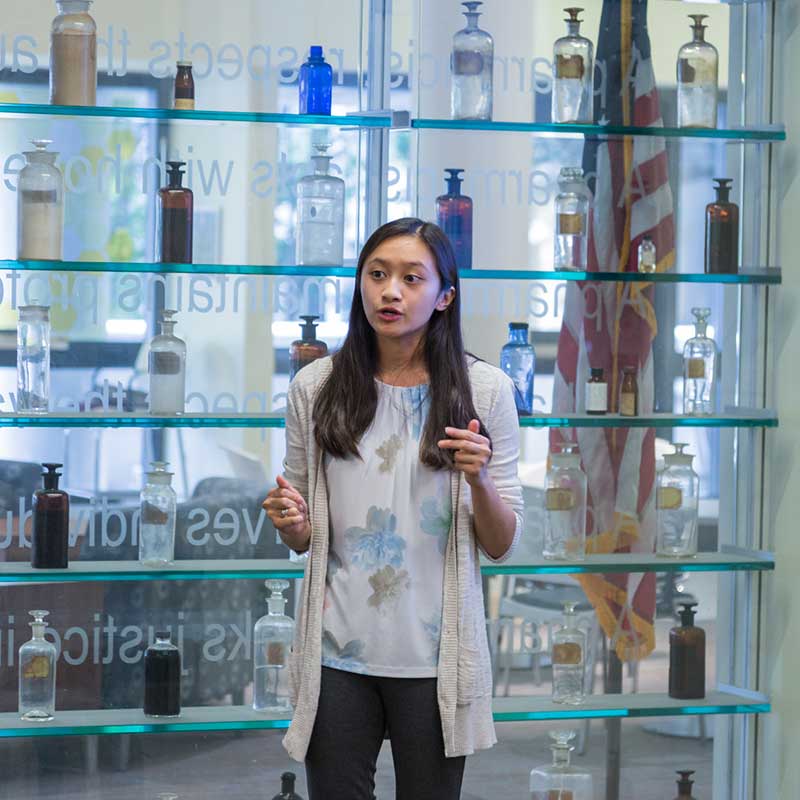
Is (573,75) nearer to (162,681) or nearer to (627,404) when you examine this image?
(627,404)

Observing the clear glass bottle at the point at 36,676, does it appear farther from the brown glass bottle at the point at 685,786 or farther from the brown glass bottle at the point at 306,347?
the brown glass bottle at the point at 685,786

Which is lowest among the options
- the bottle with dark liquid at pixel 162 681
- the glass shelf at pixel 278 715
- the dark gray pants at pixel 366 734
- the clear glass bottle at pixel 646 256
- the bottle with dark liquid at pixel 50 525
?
the glass shelf at pixel 278 715

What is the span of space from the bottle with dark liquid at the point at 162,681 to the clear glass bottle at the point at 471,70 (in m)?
1.36

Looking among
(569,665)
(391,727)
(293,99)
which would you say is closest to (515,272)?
(293,99)

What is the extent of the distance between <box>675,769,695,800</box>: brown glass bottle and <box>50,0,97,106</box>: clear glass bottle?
2057 mm

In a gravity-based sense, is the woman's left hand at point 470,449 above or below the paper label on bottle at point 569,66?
below

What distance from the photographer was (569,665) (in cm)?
329

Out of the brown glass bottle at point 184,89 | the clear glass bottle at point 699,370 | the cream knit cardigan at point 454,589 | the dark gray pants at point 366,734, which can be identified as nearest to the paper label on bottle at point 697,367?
the clear glass bottle at point 699,370

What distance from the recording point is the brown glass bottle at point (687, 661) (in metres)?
3.34

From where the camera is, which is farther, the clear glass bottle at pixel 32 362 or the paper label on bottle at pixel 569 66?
the paper label on bottle at pixel 569 66

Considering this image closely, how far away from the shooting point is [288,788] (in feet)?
10.4

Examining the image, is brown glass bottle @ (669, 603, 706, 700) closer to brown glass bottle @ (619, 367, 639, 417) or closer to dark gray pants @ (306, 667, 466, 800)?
brown glass bottle @ (619, 367, 639, 417)

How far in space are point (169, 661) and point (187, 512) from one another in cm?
34

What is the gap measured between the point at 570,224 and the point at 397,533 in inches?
52.8
